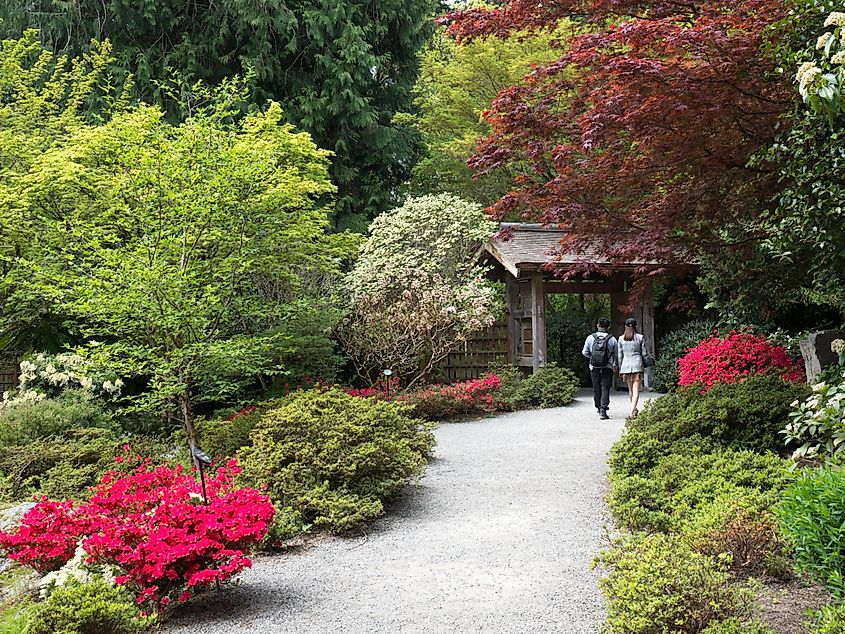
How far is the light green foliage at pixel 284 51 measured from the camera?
17.1 meters

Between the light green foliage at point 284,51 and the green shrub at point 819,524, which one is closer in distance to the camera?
the green shrub at point 819,524

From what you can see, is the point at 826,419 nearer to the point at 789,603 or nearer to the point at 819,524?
the point at 819,524

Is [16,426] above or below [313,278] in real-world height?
below

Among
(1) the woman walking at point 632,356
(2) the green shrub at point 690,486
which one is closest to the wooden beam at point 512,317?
(1) the woman walking at point 632,356

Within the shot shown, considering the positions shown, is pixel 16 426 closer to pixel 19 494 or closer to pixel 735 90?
pixel 19 494

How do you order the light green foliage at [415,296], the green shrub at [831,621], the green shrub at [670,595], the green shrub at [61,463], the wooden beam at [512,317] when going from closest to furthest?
1. the green shrub at [831,621]
2. the green shrub at [670,595]
3. the green shrub at [61,463]
4. the light green foliage at [415,296]
5. the wooden beam at [512,317]

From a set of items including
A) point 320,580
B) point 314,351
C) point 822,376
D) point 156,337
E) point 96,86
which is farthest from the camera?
point 96,86

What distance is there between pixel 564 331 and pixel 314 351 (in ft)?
23.9

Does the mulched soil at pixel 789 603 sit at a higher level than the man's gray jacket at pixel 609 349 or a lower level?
lower

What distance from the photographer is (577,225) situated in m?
7.99

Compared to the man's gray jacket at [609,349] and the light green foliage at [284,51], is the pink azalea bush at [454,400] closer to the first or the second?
the man's gray jacket at [609,349]

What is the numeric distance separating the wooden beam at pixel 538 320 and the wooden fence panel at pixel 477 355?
4.05 feet

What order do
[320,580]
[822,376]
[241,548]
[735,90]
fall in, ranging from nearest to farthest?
[241,548] → [320,580] → [735,90] → [822,376]

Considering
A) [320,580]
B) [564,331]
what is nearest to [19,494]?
[320,580]
